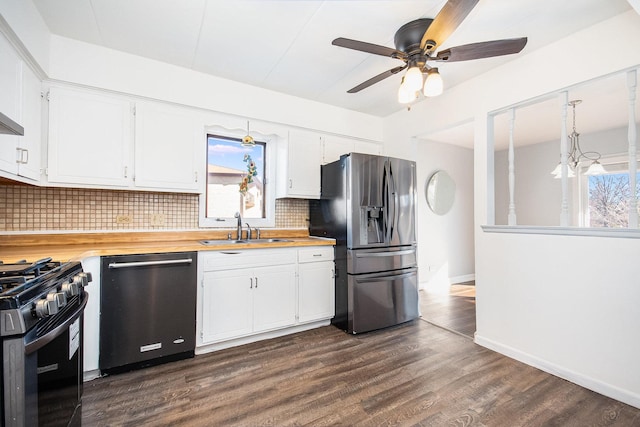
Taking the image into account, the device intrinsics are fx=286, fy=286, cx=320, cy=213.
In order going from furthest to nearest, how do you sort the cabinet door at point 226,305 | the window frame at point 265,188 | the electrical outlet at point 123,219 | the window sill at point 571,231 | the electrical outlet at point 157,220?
the window frame at point 265,188 → the electrical outlet at point 157,220 → the electrical outlet at point 123,219 → the cabinet door at point 226,305 → the window sill at point 571,231

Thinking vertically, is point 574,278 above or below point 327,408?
above

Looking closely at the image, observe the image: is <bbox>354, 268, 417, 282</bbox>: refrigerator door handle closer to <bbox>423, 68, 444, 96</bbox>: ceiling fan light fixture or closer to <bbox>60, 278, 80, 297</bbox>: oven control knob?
<bbox>423, 68, 444, 96</bbox>: ceiling fan light fixture

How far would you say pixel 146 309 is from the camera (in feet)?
6.94

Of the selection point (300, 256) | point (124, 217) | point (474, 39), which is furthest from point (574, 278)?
point (124, 217)

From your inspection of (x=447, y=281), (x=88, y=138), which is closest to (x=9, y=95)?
(x=88, y=138)

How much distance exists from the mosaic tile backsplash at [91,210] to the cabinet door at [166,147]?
0.27m

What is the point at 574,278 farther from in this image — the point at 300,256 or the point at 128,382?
the point at 128,382

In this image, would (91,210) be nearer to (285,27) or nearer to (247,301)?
(247,301)

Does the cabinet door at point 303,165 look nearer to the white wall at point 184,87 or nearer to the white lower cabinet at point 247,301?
the white wall at point 184,87

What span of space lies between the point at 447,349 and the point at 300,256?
1558 mm

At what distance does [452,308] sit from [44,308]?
381 cm

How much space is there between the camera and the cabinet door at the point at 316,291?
2.85 meters

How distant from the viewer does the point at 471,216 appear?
5.23 meters

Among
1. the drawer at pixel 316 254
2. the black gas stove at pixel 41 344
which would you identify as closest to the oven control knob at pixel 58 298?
the black gas stove at pixel 41 344
